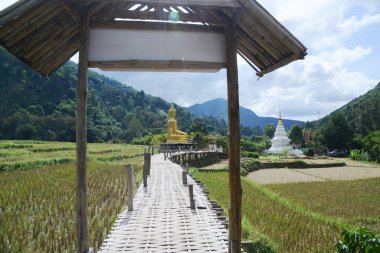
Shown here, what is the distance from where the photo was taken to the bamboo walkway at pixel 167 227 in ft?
20.4

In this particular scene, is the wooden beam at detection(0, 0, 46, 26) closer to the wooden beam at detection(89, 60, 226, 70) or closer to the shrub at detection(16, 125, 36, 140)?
the wooden beam at detection(89, 60, 226, 70)

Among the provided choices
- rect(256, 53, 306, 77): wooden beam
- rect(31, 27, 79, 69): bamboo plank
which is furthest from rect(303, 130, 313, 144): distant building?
rect(31, 27, 79, 69): bamboo plank

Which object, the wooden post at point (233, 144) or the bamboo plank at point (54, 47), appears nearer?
the wooden post at point (233, 144)

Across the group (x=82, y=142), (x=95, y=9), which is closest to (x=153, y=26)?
(x=95, y=9)

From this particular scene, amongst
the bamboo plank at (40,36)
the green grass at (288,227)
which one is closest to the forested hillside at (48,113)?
the green grass at (288,227)

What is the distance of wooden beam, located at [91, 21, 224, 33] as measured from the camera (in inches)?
198

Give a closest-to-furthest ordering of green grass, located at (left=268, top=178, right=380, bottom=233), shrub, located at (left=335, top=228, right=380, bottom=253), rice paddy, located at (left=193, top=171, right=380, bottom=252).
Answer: shrub, located at (left=335, top=228, right=380, bottom=253)
rice paddy, located at (left=193, top=171, right=380, bottom=252)
green grass, located at (left=268, top=178, right=380, bottom=233)

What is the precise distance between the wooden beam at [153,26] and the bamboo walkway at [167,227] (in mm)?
3573

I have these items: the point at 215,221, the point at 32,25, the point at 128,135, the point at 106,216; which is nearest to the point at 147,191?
the point at 106,216

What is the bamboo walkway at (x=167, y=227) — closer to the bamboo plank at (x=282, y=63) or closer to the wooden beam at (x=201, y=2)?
the bamboo plank at (x=282, y=63)

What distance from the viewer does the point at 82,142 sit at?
4.80 m

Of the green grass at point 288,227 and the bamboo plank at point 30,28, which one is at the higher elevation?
the bamboo plank at point 30,28

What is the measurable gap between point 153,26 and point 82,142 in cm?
192

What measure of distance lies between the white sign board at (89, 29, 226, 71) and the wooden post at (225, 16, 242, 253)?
19 centimetres
